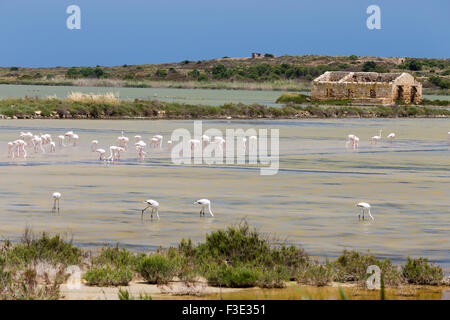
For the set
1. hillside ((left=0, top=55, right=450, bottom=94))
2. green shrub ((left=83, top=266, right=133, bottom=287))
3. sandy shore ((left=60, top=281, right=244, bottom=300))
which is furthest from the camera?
hillside ((left=0, top=55, right=450, bottom=94))

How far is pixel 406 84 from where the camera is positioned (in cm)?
8406

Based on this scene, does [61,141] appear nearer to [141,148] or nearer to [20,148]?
[20,148]

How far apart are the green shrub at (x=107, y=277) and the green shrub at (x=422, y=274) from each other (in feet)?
11.2

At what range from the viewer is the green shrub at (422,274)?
11336 mm

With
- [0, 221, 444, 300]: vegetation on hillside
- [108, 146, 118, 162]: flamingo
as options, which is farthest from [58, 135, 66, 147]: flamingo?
[0, 221, 444, 300]: vegetation on hillside

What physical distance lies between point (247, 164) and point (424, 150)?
10.8 metres

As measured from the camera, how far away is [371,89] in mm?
82812

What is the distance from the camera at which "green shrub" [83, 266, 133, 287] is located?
10586 millimetres

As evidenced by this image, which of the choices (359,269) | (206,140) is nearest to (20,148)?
(206,140)

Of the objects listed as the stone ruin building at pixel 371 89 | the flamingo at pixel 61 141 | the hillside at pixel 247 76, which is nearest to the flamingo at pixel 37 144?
the flamingo at pixel 61 141

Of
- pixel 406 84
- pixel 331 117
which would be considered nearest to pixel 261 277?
pixel 331 117

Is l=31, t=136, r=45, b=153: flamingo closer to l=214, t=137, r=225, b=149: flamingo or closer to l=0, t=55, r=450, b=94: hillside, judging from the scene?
l=214, t=137, r=225, b=149: flamingo

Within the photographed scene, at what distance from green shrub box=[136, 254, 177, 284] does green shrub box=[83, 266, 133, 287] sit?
0.74 feet
